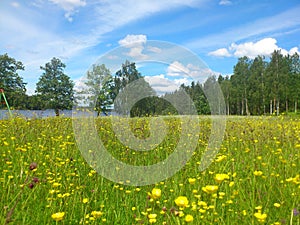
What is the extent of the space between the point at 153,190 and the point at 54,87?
1794 inches

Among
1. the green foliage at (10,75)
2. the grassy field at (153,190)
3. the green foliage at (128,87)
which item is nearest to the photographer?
the grassy field at (153,190)

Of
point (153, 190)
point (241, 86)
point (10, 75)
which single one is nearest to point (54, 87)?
point (10, 75)

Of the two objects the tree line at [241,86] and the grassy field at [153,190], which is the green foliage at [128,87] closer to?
the grassy field at [153,190]

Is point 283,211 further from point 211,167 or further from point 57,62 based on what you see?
point 57,62

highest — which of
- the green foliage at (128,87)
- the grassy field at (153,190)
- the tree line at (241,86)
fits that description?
the tree line at (241,86)

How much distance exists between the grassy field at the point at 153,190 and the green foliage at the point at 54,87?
1541 inches

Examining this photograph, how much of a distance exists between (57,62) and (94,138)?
44.5 metres

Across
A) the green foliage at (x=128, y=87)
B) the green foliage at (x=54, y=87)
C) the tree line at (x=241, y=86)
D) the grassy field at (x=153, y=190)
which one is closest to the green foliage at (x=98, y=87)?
the green foliage at (x=128, y=87)

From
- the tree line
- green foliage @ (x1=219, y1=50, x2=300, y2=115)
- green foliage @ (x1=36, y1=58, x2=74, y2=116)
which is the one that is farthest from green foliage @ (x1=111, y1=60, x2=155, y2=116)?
green foliage @ (x1=36, y1=58, x2=74, y2=116)

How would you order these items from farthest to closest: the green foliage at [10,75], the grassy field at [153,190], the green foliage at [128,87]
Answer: the green foliage at [10,75], the green foliage at [128,87], the grassy field at [153,190]

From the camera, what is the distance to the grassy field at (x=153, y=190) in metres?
2.14

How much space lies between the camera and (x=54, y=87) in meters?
44.4

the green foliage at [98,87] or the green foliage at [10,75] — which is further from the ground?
the green foliage at [10,75]

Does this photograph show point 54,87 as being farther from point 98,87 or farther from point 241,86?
point 98,87
